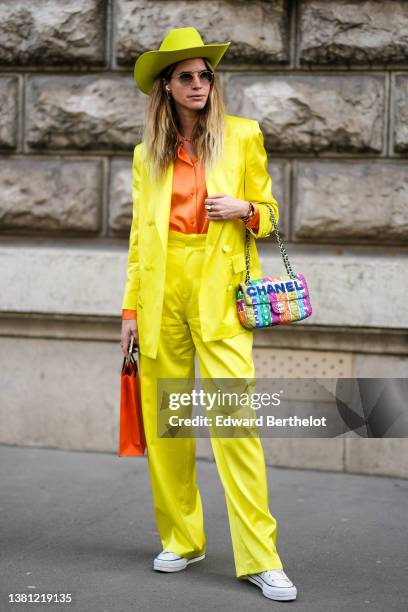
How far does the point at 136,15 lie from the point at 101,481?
250 cm

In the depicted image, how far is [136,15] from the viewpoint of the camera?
573 cm

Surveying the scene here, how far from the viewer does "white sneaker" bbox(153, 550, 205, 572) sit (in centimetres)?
392

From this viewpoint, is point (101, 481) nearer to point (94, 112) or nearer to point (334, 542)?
point (334, 542)

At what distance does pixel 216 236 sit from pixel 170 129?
1.49 ft

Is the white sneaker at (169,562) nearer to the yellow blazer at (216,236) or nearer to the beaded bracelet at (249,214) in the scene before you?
the yellow blazer at (216,236)

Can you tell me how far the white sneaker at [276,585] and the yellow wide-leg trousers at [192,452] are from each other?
31 mm

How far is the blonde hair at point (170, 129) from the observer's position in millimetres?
3734

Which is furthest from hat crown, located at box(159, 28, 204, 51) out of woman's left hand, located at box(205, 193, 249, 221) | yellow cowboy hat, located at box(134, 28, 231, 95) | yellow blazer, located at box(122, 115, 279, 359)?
woman's left hand, located at box(205, 193, 249, 221)

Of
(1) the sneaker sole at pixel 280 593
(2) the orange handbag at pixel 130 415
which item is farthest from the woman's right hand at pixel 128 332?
(1) the sneaker sole at pixel 280 593

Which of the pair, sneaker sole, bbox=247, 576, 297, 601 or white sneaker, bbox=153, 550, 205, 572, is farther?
white sneaker, bbox=153, 550, 205, 572

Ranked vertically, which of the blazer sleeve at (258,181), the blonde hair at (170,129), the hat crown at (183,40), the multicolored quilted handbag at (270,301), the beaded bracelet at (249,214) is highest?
the hat crown at (183,40)

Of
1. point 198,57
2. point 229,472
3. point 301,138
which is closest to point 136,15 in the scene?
point 301,138

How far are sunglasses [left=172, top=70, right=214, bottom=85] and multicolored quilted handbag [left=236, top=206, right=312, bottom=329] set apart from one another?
2.19 feet

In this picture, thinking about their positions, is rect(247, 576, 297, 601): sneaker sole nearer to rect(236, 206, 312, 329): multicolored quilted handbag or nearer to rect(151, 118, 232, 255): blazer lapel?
rect(236, 206, 312, 329): multicolored quilted handbag
